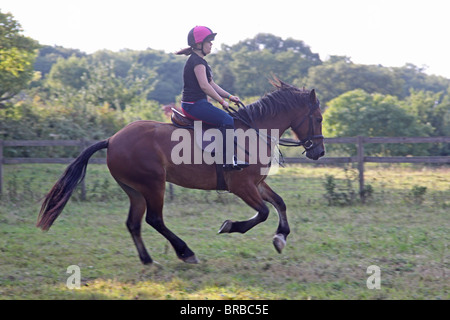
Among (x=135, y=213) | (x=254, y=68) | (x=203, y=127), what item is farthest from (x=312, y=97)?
(x=254, y=68)

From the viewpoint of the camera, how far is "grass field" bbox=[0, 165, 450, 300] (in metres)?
5.16

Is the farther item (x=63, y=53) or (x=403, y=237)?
(x=63, y=53)

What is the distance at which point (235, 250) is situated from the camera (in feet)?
22.8

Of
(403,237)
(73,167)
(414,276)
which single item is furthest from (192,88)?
(403,237)

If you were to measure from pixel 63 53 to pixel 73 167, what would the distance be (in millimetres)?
65510

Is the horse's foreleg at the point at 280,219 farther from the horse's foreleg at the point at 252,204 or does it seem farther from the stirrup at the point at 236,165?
the stirrup at the point at 236,165

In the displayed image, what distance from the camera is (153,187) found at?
612 cm

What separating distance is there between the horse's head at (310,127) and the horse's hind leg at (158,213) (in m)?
2.09

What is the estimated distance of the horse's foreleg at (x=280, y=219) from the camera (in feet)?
20.5

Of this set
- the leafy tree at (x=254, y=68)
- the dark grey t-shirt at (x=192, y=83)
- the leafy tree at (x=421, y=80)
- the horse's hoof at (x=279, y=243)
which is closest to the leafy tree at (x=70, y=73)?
the leafy tree at (x=254, y=68)

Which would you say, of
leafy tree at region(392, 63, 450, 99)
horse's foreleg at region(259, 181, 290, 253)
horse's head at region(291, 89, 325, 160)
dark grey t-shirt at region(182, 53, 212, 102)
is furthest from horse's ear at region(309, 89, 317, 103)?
leafy tree at region(392, 63, 450, 99)

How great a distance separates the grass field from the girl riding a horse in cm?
151

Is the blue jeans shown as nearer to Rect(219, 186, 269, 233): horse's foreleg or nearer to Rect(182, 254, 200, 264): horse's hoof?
Rect(219, 186, 269, 233): horse's foreleg
